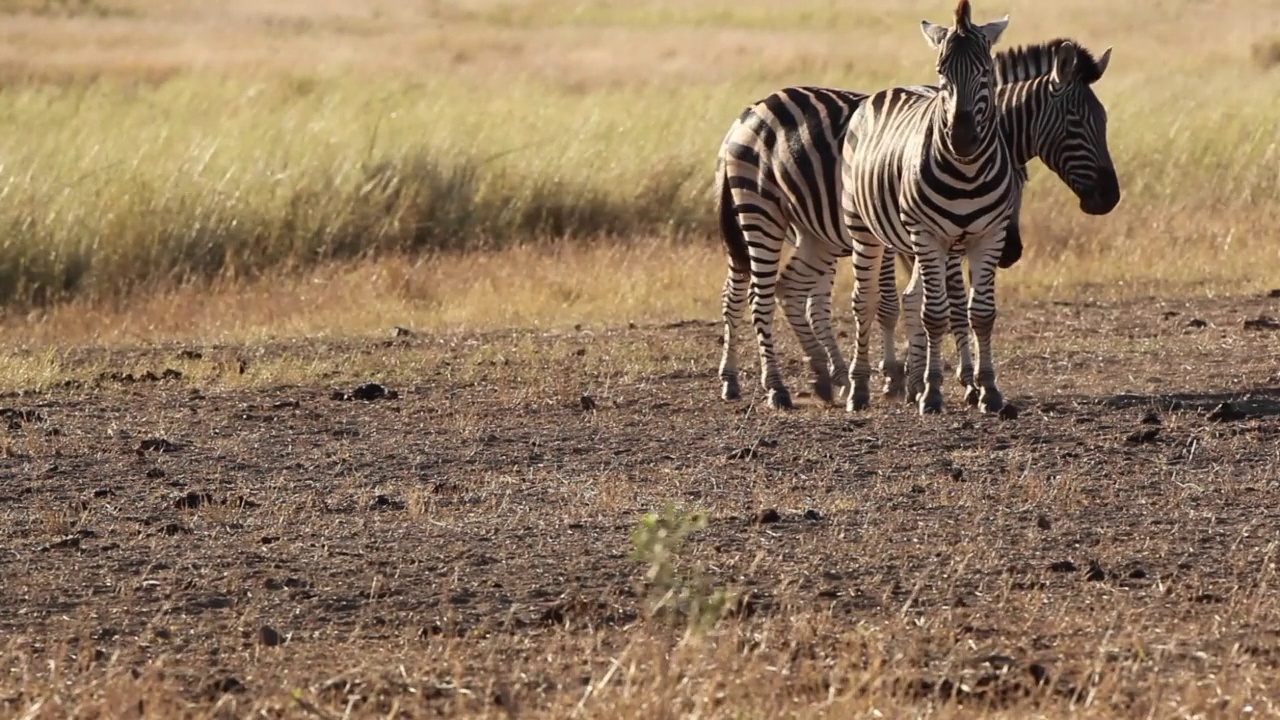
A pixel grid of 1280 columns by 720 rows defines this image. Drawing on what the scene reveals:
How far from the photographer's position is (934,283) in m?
8.73

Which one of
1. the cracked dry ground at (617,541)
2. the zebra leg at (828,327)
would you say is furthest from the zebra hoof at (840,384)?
the cracked dry ground at (617,541)

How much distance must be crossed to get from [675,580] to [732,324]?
5.26m

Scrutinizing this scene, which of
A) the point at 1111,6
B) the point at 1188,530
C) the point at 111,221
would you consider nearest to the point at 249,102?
the point at 111,221

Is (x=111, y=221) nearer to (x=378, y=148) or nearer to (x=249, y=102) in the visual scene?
(x=378, y=148)

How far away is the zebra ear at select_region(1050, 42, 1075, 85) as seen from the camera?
376 inches

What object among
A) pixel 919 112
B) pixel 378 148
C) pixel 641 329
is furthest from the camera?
pixel 378 148

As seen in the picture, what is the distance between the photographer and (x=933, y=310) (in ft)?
28.9

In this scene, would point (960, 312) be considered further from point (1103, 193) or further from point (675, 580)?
point (675, 580)

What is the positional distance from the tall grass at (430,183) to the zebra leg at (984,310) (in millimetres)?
4639

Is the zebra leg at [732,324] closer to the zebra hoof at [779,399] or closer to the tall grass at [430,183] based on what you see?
the zebra hoof at [779,399]

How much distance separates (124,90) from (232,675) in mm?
19753

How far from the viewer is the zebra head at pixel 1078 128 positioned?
9.54 m

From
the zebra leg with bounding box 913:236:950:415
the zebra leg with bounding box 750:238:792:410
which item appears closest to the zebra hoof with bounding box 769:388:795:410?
the zebra leg with bounding box 750:238:792:410

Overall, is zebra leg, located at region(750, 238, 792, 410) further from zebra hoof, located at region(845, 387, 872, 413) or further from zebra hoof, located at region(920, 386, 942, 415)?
zebra hoof, located at region(920, 386, 942, 415)
